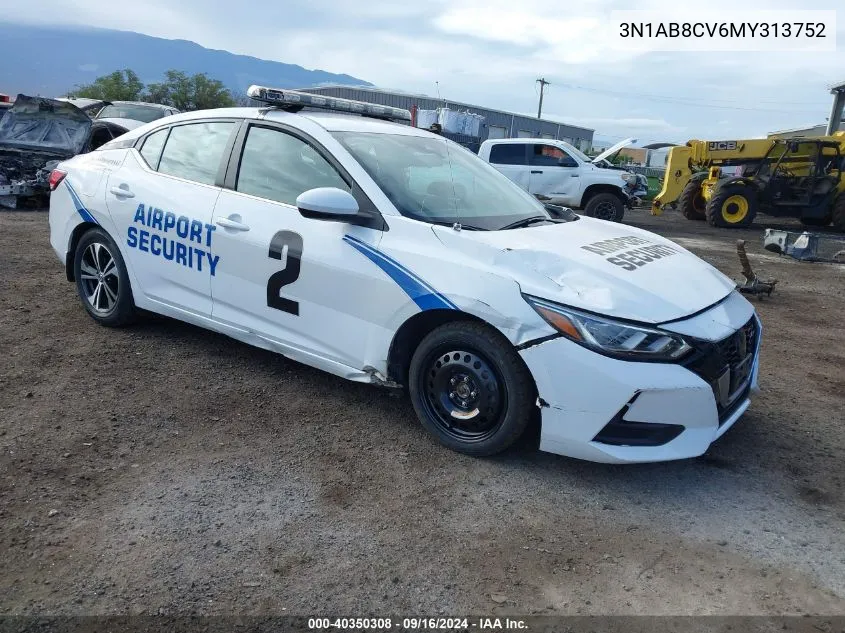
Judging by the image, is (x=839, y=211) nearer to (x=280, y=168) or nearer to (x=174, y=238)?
(x=280, y=168)

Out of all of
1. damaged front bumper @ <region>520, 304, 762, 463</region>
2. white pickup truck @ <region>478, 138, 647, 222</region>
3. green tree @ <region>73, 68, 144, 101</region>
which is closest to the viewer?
damaged front bumper @ <region>520, 304, 762, 463</region>

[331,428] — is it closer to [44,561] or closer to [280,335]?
[280,335]

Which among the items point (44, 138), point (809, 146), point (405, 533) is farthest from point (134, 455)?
point (809, 146)

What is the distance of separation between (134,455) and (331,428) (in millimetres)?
993

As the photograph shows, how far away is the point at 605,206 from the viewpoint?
46.6 ft

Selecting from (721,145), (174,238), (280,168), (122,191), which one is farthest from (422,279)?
(721,145)

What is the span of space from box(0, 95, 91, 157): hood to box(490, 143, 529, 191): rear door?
8280mm

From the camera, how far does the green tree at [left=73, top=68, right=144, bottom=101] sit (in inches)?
1866

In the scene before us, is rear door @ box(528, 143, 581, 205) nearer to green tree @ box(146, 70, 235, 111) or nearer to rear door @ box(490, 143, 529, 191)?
rear door @ box(490, 143, 529, 191)

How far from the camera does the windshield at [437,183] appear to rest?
346 cm

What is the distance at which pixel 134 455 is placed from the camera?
10.3 feet

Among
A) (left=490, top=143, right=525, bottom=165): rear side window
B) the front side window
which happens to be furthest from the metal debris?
(left=490, top=143, right=525, bottom=165): rear side window

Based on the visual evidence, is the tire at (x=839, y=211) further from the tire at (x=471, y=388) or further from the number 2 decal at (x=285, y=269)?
the number 2 decal at (x=285, y=269)

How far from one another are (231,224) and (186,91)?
52.4 metres
